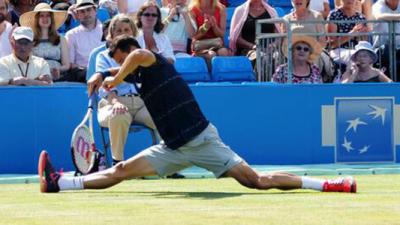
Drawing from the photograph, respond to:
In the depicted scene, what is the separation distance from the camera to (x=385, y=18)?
17297 millimetres

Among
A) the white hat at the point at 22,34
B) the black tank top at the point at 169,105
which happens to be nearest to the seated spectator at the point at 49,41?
the white hat at the point at 22,34

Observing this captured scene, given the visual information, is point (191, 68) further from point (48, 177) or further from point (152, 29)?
point (48, 177)

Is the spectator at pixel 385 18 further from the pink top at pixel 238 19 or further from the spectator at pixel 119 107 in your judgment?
the spectator at pixel 119 107

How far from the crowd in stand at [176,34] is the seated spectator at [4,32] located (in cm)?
1

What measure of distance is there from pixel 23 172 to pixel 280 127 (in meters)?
3.24

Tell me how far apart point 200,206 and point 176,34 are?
24.6 ft

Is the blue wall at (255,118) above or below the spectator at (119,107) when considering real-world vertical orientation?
below

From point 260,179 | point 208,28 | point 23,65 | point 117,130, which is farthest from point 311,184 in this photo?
point 208,28

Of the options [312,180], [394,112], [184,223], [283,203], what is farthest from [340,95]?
[184,223]

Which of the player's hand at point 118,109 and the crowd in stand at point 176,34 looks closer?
the player's hand at point 118,109

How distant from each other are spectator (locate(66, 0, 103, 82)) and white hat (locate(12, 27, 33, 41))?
116 cm

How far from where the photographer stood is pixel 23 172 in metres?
15.2

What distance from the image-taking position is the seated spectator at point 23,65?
50.3 feet

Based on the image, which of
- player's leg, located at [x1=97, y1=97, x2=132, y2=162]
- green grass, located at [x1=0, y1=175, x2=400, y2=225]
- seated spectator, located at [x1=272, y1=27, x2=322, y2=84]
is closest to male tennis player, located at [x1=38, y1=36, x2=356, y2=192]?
green grass, located at [x1=0, y1=175, x2=400, y2=225]
